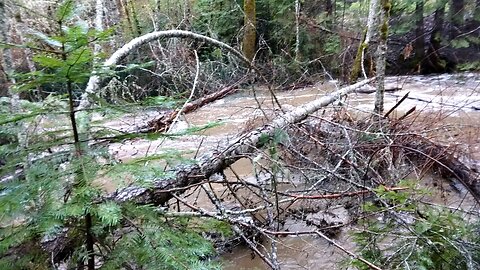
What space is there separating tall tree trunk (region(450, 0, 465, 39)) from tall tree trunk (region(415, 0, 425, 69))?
86 cm

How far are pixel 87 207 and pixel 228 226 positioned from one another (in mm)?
1530

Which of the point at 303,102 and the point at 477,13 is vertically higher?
the point at 477,13

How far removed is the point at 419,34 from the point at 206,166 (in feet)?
38.6

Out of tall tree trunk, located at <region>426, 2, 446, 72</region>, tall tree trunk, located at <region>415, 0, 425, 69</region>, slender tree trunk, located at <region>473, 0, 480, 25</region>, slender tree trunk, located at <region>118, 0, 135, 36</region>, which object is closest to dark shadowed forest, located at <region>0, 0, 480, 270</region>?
tall tree trunk, located at <region>426, 2, 446, 72</region>

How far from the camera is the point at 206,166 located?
13.8ft

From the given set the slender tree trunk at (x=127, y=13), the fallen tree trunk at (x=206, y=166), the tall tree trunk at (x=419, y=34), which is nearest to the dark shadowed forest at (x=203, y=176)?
the fallen tree trunk at (x=206, y=166)

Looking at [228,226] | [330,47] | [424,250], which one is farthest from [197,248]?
[330,47]

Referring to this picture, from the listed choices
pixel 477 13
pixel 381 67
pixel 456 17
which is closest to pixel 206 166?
pixel 381 67

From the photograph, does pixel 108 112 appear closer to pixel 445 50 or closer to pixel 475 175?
pixel 475 175

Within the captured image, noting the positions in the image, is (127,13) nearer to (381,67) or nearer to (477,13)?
(477,13)

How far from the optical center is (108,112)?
237cm

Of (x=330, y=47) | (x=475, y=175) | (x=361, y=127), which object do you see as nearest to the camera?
(x=475, y=175)

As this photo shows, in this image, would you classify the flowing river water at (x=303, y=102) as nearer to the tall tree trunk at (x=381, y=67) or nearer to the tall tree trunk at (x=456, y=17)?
the tall tree trunk at (x=381, y=67)

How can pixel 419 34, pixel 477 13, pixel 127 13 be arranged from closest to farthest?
pixel 477 13 → pixel 419 34 → pixel 127 13
